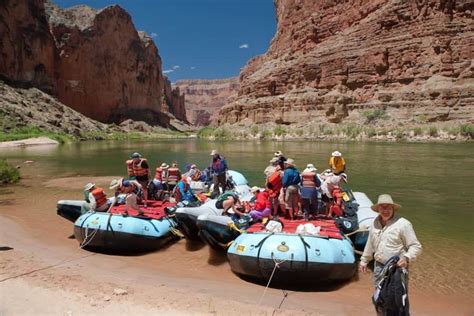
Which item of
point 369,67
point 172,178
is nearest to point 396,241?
point 172,178

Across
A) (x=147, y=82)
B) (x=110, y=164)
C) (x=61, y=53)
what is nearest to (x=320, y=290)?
(x=110, y=164)

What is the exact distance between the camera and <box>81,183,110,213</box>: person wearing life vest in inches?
361

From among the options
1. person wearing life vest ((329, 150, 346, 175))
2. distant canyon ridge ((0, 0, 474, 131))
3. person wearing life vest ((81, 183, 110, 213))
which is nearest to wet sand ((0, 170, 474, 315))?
person wearing life vest ((81, 183, 110, 213))

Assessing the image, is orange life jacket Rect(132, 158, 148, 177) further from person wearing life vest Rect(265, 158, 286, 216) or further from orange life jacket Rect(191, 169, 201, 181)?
orange life jacket Rect(191, 169, 201, 181)

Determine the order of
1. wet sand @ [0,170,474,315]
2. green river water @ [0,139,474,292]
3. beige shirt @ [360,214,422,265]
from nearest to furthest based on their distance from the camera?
beige shirt @ [360,214,422,265] → wet sand @ [0,170,474,315] → green river water @ [0,139,474,292]

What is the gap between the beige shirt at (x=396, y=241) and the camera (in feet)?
13.5

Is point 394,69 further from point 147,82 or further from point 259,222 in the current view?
point 147,82

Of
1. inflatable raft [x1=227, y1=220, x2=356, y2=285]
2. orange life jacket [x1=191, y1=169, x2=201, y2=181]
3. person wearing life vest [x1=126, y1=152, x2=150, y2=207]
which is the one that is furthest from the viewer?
orange life jacket [x1=191, y1=169, x2=201, y2=181]

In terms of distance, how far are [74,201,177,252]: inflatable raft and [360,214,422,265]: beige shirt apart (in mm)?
5402

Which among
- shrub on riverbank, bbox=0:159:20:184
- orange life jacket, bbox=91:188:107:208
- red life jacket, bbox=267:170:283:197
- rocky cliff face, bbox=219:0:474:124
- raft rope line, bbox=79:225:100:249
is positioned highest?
rocky cliff face, bbox=219:0:474:124

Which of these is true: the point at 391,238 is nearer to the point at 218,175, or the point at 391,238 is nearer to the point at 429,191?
the point at 218,175

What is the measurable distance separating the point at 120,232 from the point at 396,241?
19.0ft

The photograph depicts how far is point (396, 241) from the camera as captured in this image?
4230 mm

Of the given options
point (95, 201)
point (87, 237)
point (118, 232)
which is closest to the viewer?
point (118, 232)
